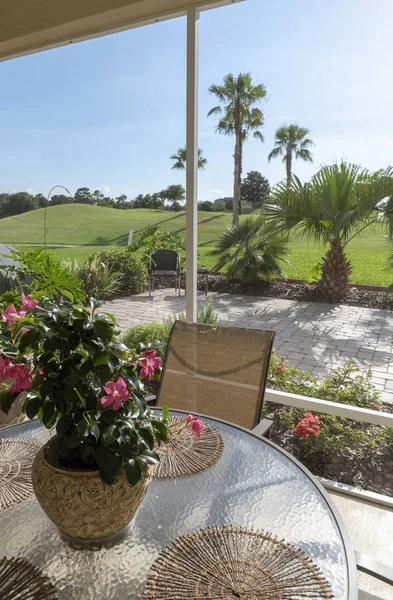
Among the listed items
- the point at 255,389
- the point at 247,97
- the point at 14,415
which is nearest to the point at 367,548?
the point at 255,389

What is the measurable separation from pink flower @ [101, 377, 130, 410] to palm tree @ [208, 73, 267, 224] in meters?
2.01

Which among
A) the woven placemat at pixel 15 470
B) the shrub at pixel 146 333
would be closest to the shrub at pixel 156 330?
the shrub at pixel 146 333

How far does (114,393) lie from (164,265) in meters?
2.35

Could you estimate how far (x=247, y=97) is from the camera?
8.23ft

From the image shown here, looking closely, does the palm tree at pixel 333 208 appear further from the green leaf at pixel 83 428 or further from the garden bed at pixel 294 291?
the green leaf at pixel 83 428

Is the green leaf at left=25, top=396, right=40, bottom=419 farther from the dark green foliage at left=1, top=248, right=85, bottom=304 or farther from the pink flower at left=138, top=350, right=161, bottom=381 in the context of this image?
the dark green foliage at left=1, top=248, right=85, bottom=304

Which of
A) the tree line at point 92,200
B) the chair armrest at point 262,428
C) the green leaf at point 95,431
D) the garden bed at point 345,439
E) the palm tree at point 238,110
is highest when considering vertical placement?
the palm tree at point 238,110

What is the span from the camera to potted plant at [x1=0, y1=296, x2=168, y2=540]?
2.77ft

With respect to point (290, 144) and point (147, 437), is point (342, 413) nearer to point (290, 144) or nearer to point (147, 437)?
point (290, 144)

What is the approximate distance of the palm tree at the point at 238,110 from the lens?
2490 millimetres

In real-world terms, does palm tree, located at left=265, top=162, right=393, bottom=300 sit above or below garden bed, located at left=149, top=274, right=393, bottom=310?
above

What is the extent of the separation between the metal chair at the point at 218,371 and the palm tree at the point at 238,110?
1035 mm

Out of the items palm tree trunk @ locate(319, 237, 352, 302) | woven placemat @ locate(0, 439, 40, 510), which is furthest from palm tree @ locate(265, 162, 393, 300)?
woven placemat @ locate(0, 439, 40, 510)

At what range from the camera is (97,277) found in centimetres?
340
